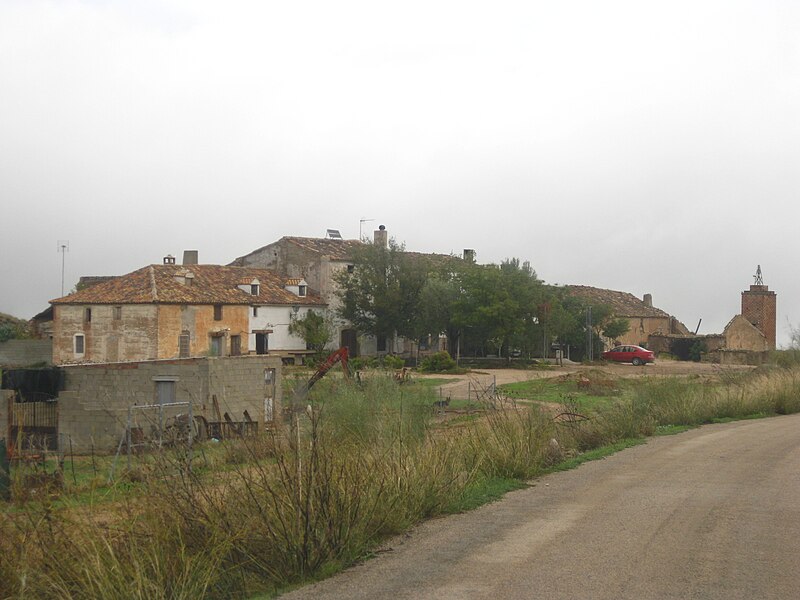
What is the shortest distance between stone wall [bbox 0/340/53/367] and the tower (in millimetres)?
48499

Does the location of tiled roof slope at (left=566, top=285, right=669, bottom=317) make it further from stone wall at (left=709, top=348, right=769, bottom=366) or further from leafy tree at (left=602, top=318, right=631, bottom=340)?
stone wall at (left=709, top=348, right=769, bottom=366)

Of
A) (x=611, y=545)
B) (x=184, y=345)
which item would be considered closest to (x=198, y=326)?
(x=184, y=345)

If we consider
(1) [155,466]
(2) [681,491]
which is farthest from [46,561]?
(2) [681,491]

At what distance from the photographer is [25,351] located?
56500mm

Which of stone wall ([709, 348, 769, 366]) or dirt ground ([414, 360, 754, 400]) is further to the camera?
stone wall ([709, 348, 769, 366])

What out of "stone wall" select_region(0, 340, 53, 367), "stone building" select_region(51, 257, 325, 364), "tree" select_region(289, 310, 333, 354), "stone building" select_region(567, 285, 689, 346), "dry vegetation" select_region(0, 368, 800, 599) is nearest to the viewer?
"dry vegetation" select_region(0, 368, 800, 599)

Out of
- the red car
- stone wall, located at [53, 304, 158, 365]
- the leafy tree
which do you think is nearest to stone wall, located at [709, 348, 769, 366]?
the red car

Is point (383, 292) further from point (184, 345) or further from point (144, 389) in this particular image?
point (144, 389)

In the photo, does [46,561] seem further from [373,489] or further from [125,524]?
[373,489]

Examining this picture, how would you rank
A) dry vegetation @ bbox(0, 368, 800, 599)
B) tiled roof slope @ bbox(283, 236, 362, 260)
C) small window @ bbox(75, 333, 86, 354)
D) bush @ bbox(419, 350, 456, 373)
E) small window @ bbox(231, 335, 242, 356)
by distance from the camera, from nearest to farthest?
dry vegetation @ bbox(0, 368, 800, 599)
small window @ bbox(75, 333, 86, 354)
bush @ bbox(419, 350, 456, 373)
small window @ bbox(231, 335, 242, 356)
tiled roof slope @ bbox(283, 236, 362, 260)

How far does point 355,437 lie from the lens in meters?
13.7

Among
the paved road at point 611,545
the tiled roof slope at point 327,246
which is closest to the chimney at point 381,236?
the tiled roof slope at point 327,246

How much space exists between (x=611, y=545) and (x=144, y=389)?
22.6 meters

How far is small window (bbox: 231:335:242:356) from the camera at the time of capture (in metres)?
53.7
